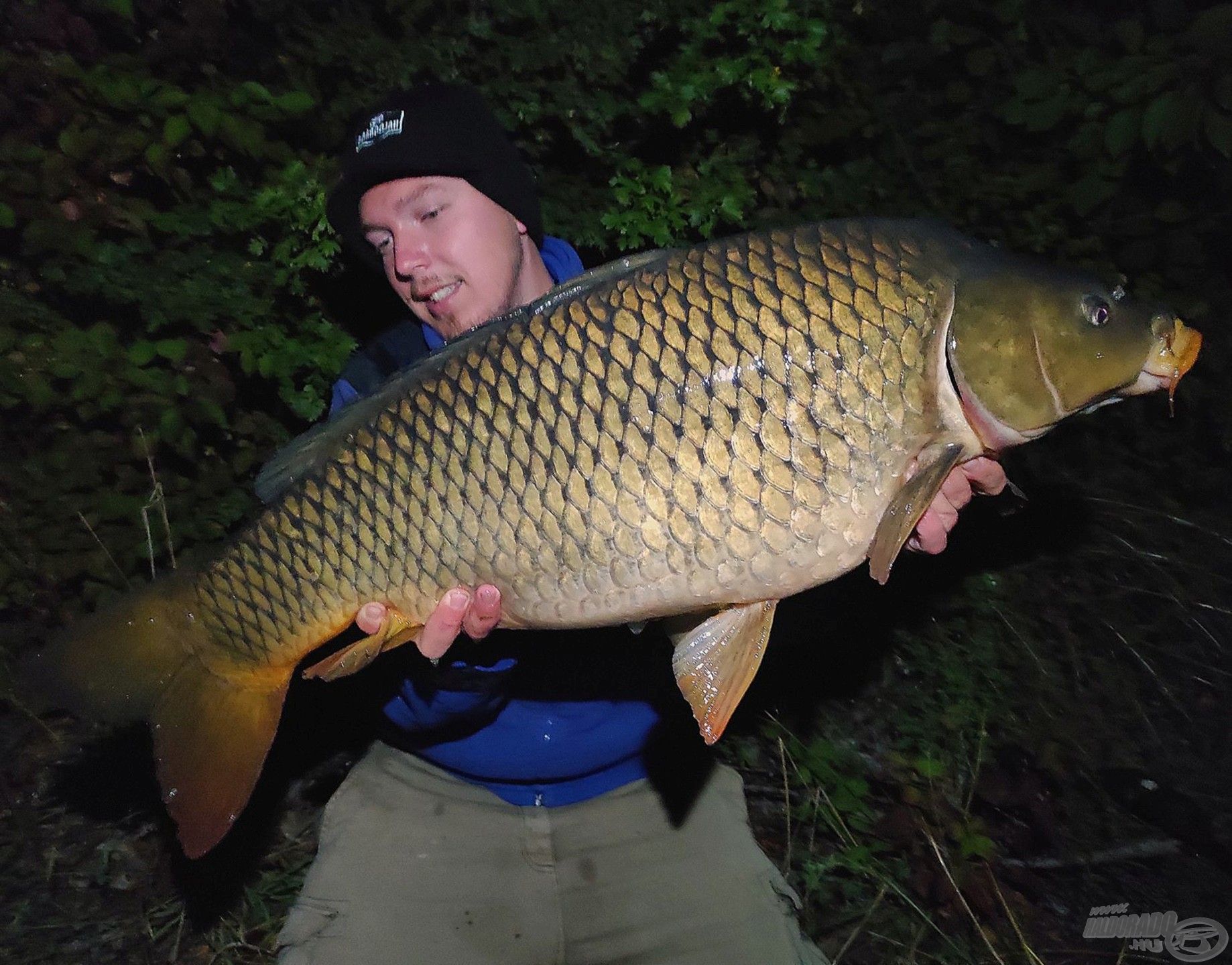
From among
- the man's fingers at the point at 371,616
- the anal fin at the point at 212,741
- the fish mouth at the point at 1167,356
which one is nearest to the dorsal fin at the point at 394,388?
the man's fingers at the point at 371,616

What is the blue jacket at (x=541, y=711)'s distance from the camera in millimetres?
1880

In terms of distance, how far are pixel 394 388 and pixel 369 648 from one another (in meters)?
0.42

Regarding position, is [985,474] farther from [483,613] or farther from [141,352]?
[141,352]

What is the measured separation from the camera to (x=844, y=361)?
48.9 inches

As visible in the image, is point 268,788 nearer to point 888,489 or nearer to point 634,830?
point 634,830

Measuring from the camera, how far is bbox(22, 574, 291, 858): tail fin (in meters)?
1.58

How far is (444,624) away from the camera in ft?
4.70

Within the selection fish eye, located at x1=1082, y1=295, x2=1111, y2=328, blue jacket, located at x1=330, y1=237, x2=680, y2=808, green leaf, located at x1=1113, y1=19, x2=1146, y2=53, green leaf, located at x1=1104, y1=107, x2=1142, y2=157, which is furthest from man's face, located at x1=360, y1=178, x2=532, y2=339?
green leaf, located at x1=1113, y1=19, x2=1146, y2=53

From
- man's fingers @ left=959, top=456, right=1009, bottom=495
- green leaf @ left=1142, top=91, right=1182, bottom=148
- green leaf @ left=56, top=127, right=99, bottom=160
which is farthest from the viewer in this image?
green leaf @ left=1142, top=91, right=1182, bottom=148

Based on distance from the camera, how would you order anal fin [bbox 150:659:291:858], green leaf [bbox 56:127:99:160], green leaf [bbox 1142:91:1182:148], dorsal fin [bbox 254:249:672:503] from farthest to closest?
green leaf [bbox 1142:91:1182:148]
green leaf [bbox 56:127:99:160]
anal fin [bbox 150:659:291:858]
dorsal fin [bbox 254:249:672:503]

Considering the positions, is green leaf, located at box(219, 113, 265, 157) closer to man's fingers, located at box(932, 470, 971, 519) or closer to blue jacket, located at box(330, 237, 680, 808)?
blue jacket, located at box(330, 237, 680, 808)

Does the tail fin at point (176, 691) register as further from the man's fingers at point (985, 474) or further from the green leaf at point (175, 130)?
the green leaf at point (175, 130)

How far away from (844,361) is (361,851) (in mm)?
1422

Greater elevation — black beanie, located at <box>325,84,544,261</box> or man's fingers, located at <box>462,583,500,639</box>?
black beanie, located at <box>325,84,544,261</box>
